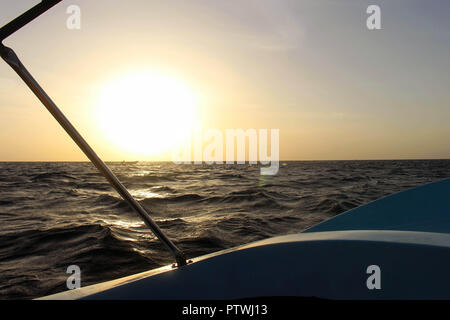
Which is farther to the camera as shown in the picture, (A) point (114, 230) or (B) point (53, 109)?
(A) point (114, 230)

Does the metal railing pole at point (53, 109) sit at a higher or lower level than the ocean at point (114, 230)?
higher

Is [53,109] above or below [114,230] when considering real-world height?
above

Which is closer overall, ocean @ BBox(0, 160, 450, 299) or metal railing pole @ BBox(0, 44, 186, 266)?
metal railing pole @ BBox(0, 44, 186, 266)

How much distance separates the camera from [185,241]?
4566mm

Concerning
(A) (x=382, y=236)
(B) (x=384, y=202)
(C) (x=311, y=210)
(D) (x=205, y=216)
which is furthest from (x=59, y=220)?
(A) (x=382, y=236)

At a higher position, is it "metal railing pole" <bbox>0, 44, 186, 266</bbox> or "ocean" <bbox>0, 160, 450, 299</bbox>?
"metal railing pole" <bbox>0, 44, 186, 266</bbox>

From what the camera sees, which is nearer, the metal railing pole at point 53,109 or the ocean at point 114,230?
the metal railing pole at point 53,109

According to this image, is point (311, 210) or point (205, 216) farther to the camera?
point (311, 210)

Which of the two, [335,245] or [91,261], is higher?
[335,245]
